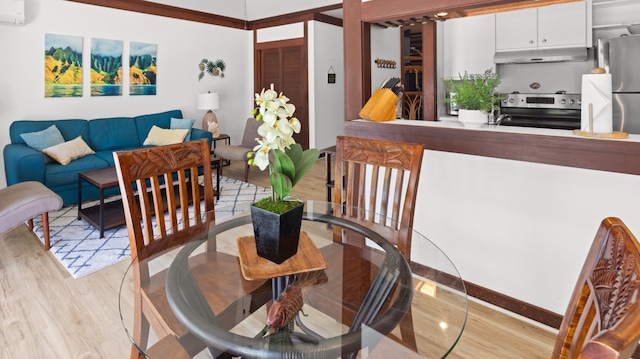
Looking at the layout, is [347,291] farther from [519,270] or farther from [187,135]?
[187,135]

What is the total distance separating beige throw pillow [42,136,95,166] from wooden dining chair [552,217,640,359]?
4546 mm

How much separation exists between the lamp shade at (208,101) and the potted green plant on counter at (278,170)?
497 centimetres

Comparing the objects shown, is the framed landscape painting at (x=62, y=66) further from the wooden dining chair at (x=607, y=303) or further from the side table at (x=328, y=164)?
the wooden dining chair at (x=607, y=303)

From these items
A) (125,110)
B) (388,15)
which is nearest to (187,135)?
(125,110)

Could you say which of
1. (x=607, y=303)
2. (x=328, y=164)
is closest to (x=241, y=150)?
(x=328, y=164)

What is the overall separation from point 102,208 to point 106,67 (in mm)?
2798

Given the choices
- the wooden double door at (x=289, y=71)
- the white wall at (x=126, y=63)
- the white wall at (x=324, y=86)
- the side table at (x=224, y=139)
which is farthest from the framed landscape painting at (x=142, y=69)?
the white wall at (x=324, y=86)

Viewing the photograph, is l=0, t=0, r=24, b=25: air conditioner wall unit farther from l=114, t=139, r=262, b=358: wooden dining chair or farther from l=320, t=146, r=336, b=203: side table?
l=114, t=139, r=262, b=358: wooden dining chair

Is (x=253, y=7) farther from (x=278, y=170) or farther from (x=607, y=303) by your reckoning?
(x=607, y=303)

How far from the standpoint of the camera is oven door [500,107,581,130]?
13.4ft

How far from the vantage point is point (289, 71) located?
21.5ft

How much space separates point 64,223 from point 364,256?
3.25 m

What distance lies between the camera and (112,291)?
2.37m

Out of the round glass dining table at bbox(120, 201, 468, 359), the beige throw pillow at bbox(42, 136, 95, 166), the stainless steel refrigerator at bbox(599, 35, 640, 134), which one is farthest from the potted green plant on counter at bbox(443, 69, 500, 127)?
the beige throw pillow at bbox(42, 136, 95, 166)
